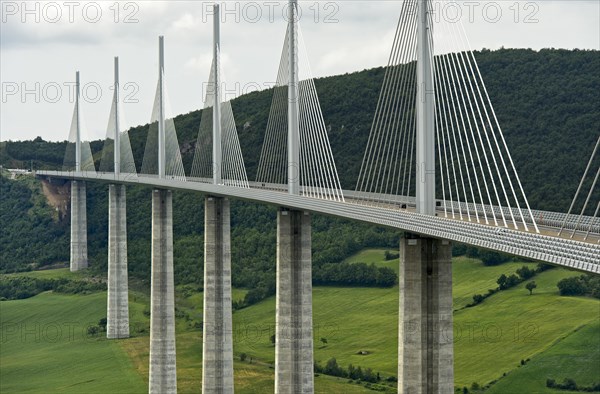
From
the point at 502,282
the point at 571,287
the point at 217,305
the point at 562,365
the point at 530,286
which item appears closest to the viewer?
the point at 217,305

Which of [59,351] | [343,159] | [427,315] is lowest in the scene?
[59,351]

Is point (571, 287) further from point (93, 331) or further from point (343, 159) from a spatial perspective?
point (93, 331)

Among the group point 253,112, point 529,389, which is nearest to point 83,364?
point 529,389

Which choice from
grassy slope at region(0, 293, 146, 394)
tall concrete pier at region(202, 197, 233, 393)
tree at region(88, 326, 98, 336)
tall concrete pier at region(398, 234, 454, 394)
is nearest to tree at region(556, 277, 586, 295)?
tall concrete pier at region(202, 197, 233, 393)

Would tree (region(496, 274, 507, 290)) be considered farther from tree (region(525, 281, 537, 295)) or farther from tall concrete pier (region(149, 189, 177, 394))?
tall concrete pier (region(149, 189, 177, 394))

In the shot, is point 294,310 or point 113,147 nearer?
point 294,310

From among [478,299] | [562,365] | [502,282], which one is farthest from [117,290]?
[562,365]

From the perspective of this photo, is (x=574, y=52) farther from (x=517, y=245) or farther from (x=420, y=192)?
(x=517, y=245)
